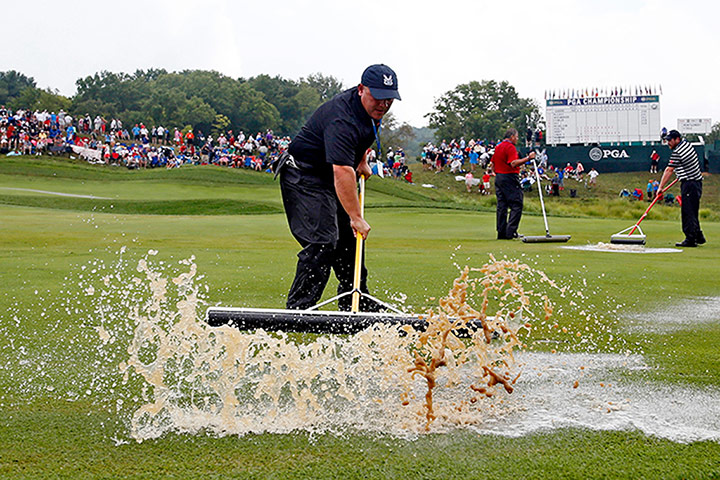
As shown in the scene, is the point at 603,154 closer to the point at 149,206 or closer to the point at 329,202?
the point at 149,206

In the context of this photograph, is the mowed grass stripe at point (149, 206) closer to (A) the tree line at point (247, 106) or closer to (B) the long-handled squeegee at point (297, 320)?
(B) the long-handled squeegee at point (297, 320)

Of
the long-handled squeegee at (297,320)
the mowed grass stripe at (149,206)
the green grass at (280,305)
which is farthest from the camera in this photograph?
the mowed grass stripe at (149,206)

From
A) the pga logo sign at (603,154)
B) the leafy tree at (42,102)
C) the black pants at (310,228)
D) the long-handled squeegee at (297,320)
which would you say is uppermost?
the leafy tree at (42,102)

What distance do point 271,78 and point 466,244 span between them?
126 m

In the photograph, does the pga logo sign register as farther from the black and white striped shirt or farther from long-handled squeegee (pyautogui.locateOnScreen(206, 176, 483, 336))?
long-handled squeegee (pyautogui.locateOnScreen(206, 176, 483, 336))

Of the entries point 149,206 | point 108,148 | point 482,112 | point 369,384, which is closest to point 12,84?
point 482,112

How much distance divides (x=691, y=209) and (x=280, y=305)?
10919 mm

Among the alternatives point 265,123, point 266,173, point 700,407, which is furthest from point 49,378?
point 265,123

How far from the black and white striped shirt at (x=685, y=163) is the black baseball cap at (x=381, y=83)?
11.3m

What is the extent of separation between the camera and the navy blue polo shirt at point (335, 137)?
559 cm

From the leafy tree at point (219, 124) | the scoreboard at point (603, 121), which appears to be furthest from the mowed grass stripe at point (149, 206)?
the leafy tree at point (219, 124)

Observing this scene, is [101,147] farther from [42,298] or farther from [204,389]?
[204,389]

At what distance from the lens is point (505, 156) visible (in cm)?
1599

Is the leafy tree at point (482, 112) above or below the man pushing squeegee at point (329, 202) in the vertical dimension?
above
